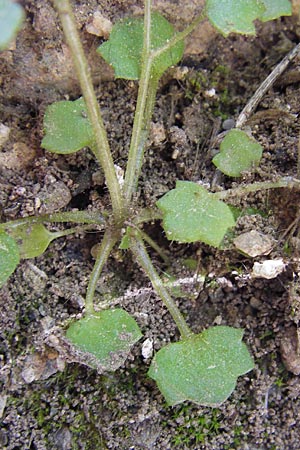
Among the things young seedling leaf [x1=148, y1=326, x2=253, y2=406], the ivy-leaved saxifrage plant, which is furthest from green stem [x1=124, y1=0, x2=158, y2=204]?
young seedling leaf [x1=148, y1=326, x2=253, y2=406]

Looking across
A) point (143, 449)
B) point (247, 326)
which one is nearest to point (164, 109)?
point (247, 326)

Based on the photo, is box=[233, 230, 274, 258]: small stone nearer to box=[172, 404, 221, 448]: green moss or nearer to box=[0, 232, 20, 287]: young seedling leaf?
box=[172, 404, 221, 448]: green moss

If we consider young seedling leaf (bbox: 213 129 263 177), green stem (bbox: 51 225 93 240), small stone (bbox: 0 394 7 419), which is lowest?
small stone (bbox: 0 394 7 419)

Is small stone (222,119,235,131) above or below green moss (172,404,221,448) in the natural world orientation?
above

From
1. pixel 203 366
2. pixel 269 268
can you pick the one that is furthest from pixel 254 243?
pixel 203 366

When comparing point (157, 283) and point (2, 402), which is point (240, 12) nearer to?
point (157, 283)
